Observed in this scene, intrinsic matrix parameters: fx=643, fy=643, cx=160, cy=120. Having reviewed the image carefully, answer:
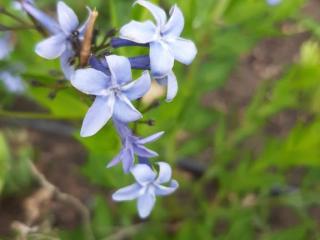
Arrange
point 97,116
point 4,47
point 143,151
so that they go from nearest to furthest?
1. point 97,116
2. point 143,151
3. point 4,47

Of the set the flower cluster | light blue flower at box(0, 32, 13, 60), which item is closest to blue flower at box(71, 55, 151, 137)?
the flower cluster

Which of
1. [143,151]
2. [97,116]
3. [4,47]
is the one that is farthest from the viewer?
[4,47]

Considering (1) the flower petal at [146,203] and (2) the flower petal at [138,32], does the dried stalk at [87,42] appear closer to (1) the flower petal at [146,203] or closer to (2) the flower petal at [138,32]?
(2) the flower petal at [138,32]

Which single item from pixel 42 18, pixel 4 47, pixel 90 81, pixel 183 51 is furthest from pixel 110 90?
pixel 4 47

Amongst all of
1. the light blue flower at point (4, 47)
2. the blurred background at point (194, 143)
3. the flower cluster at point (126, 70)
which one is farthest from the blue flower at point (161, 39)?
the light blue flower at point (4, 47)

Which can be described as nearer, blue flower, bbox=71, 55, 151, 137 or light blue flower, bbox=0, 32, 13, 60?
blue flower, bbox=71, 55, 151, 137

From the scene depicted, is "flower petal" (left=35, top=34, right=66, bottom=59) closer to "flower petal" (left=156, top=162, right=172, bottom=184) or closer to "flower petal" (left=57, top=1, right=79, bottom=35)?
"flower petal" (left=57, top=1, right=79, bottom=35)

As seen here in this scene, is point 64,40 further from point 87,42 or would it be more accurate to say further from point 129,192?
point 129,192
